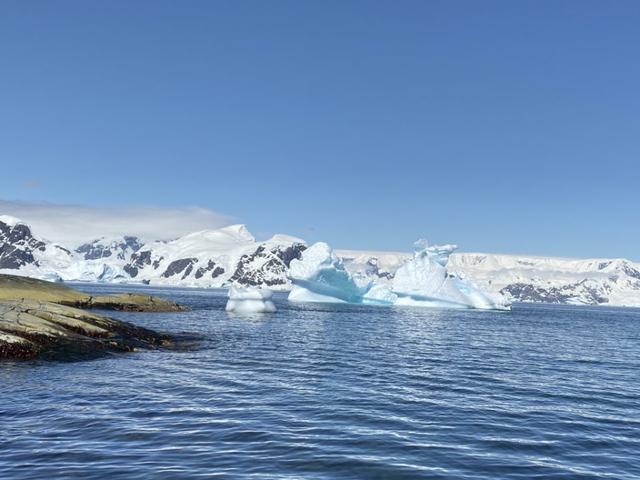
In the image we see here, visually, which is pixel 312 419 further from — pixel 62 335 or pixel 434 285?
pixel 434 285

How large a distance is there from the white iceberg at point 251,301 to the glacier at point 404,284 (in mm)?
26438

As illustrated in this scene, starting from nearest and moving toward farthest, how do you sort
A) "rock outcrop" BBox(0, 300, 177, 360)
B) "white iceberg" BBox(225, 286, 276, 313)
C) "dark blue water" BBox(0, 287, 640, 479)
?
"dark blue water" BBox(0, 287, 640, 479) → "rock outcrop" BBox(0, 300, 177, 360) → "white iceberg" BBox(225, 286, 276, 313)

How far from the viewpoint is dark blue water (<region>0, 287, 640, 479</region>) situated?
41.7 ft

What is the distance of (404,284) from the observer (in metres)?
118

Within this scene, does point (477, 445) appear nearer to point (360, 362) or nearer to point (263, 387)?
point (263, 387)

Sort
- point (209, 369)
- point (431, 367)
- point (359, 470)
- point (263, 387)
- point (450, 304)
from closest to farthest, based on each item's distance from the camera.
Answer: point (359, 470) → point (263, 387) → point (209, 369) → point (431, 367) → point (450, 304)

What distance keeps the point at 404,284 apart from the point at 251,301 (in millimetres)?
45052

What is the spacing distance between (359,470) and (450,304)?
109 metres

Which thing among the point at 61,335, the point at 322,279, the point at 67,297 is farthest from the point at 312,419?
the point at 322,279

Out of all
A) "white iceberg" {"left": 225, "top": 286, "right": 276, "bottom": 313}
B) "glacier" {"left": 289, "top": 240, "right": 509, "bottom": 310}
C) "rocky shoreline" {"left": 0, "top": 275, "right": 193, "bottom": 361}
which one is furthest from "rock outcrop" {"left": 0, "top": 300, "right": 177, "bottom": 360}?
"glacier" {"left": 289, "top": 240, "right": 509, "bottom": 310}

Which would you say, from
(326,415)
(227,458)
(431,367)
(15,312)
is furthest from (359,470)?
(15,312)

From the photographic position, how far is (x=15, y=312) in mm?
30922

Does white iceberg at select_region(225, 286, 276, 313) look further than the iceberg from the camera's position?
No

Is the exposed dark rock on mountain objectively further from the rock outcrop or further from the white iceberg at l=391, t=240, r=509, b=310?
the white iceberg at l=391, t=240, r=509, b=310
